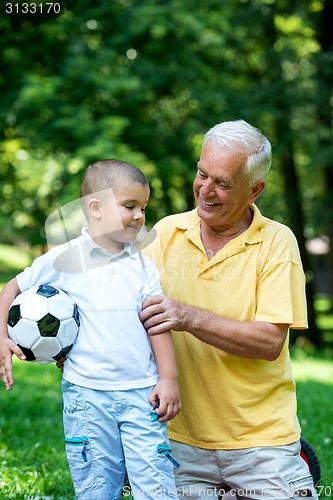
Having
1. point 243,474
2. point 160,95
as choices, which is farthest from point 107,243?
point 160,95

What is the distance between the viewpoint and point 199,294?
11.5 ft

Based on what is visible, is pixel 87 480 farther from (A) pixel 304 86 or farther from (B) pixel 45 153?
(A) pixel 304 86

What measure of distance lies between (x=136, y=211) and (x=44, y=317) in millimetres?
582

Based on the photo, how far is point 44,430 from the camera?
20.5 feet

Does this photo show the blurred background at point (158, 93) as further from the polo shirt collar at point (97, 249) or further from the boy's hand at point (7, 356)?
the boy's hand at point (7, 356)

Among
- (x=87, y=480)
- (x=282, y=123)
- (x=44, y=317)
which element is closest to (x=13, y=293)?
(x=44, y=317)

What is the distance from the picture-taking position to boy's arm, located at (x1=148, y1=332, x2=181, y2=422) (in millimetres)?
3088

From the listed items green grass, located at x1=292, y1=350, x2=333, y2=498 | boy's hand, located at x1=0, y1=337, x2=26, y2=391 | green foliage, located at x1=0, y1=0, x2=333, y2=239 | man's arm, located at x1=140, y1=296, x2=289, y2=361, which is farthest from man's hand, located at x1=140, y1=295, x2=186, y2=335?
green foliage, located at x1=0, y1=0, x2=333, y2=239

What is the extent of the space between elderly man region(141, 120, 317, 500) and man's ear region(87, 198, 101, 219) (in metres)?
0.55

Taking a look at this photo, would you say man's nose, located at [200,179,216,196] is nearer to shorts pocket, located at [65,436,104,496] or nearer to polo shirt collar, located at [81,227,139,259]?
polo shirt collar, located at [81,227,139,259]

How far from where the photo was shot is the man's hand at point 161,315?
3.10 m

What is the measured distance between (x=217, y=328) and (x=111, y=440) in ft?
2.12

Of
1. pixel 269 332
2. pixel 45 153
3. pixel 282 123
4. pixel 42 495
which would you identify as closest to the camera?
pixel 269 332

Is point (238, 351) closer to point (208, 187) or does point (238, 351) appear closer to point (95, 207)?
point (208, 187)
